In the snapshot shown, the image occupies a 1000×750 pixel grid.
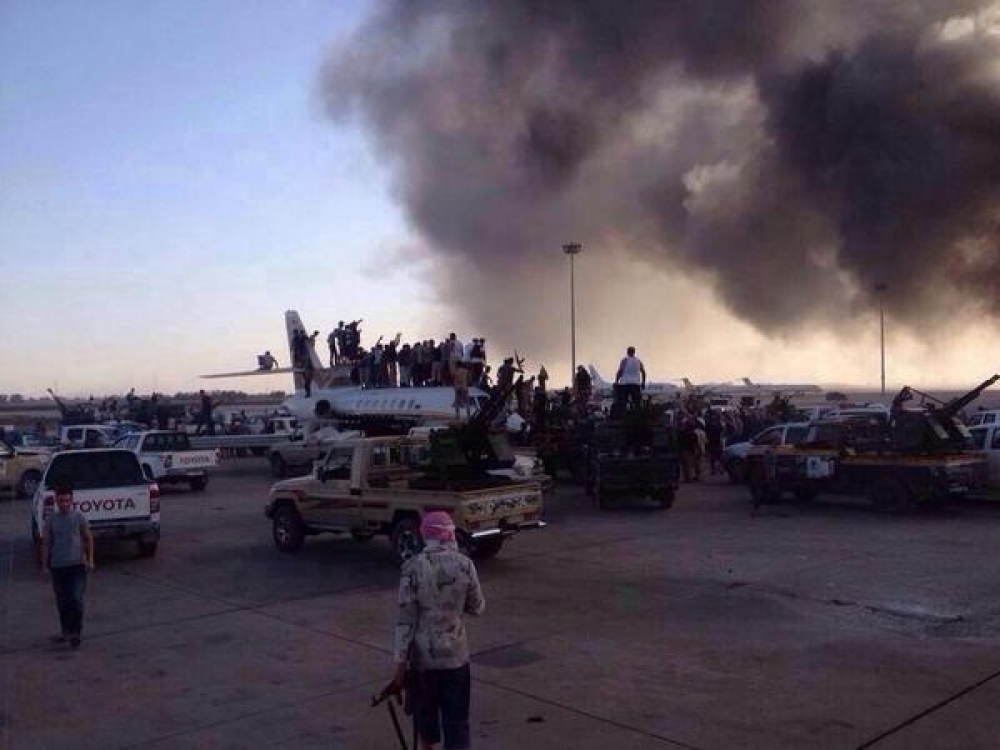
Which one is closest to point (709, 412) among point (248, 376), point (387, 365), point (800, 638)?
point (387, 365)

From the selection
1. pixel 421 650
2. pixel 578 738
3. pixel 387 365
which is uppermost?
pixel 387 365

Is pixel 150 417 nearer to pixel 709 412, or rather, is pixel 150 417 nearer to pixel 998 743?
pixel 709 412

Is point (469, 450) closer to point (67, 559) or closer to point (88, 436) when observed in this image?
point (67, 559)

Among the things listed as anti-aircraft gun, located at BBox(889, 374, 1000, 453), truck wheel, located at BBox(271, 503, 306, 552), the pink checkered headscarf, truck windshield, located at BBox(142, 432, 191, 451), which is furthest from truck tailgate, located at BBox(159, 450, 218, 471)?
the pink checkered headscarf

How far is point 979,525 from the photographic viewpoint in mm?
14633

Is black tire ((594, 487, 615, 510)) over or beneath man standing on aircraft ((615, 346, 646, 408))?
beneath

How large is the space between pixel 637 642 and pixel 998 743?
3.06 m

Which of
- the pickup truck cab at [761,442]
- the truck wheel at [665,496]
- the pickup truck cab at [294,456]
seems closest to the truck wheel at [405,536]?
the truck wheel at [665,496]

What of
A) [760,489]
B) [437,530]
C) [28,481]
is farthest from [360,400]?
[437,530]

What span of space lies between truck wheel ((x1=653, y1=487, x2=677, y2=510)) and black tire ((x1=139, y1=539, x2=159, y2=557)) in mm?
8905

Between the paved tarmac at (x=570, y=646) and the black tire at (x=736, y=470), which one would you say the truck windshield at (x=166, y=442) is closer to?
the paved tarmac at (x=570, y=646)

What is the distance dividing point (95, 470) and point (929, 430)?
13.4 meters

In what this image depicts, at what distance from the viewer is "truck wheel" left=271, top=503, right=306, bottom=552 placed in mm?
13391

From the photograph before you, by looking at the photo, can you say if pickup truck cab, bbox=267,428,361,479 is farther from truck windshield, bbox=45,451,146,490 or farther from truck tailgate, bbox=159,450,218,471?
truck windshield, bbox=45,451,146,490
